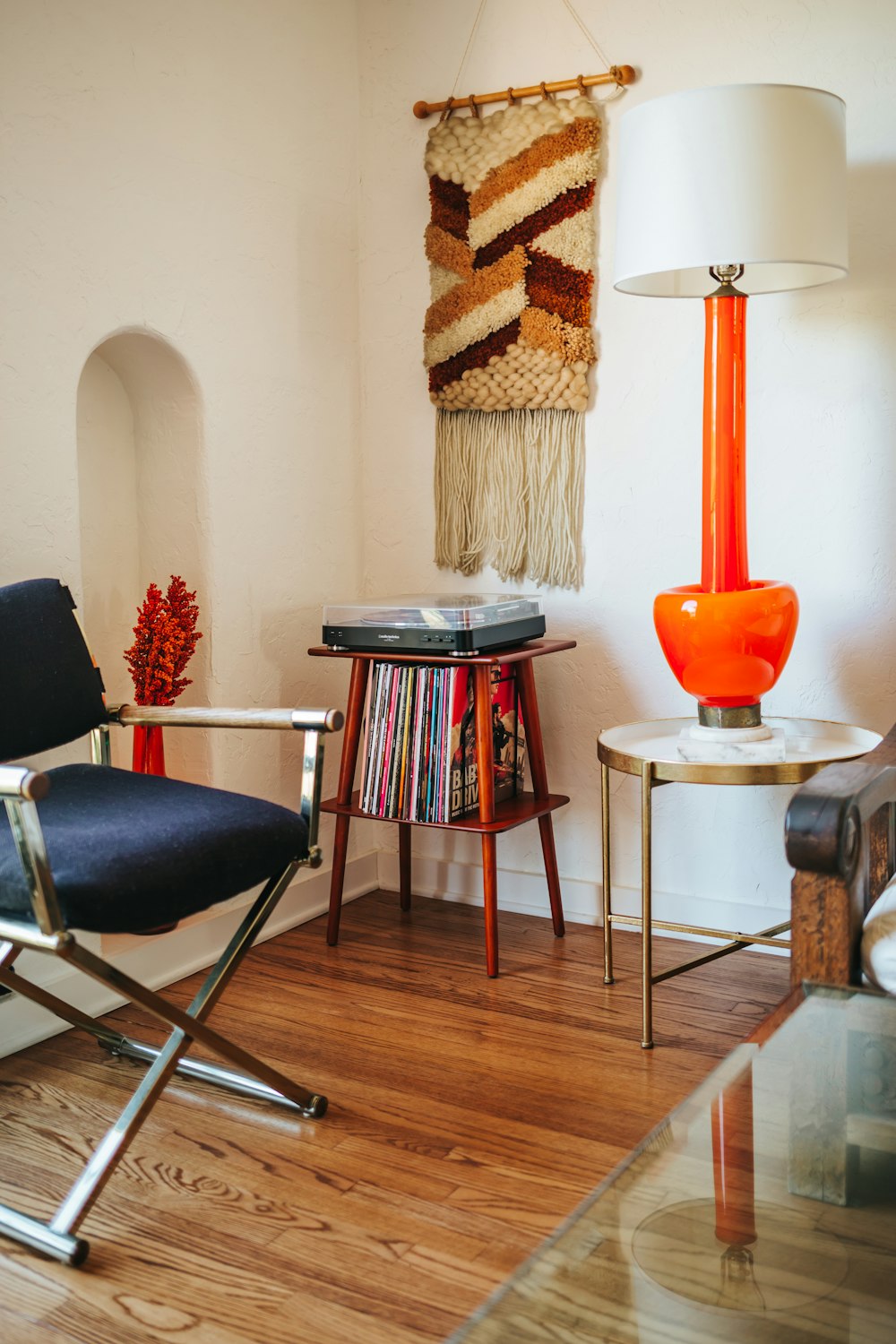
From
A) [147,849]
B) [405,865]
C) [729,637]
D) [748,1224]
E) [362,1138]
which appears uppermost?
[729,637]

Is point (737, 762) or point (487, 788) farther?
point (487, 788)

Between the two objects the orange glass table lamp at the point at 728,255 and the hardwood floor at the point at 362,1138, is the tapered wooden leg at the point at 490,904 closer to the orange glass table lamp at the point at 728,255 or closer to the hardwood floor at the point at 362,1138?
the hardwood floor at the point at 362,1138

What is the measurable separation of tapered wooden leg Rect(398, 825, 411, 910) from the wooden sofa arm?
1.57 metres

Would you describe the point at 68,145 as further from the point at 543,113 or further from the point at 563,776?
the point at 563,776

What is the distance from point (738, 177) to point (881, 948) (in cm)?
125

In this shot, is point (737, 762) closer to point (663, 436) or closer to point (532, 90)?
point (663, 436)

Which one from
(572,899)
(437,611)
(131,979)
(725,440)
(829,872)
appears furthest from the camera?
(572,899)

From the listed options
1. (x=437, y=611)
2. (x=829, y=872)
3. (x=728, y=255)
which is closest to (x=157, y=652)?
(x=437, y=611)

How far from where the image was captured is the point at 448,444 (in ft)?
9.66

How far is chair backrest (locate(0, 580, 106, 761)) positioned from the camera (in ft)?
6.23

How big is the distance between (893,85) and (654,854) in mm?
1659

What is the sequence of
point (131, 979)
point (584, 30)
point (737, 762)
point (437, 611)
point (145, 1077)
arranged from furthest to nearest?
point (584, 30), point (437, 611), point (737, 762), point (145, 1077), point (131, 979)

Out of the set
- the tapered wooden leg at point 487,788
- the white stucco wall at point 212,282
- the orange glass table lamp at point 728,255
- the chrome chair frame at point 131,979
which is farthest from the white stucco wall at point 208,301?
the orange glass table lamp at point 728,255

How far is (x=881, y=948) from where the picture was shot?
1.41m
